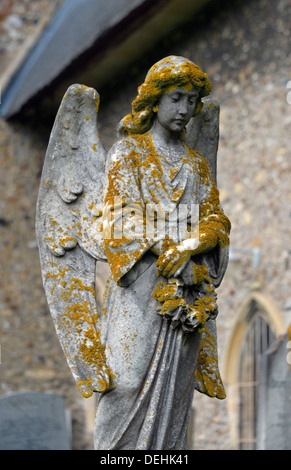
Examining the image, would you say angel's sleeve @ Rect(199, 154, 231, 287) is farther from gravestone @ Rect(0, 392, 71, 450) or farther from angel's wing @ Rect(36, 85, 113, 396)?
gravestone @ Rect(0, 392, 71, 450)

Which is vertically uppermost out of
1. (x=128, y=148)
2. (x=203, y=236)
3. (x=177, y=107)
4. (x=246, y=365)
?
(x=246, y=365)

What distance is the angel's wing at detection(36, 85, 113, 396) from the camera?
561cm

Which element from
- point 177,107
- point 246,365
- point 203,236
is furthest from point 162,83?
point 246,365

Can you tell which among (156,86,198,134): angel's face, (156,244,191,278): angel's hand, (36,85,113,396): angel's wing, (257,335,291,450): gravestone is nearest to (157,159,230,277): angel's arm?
(156,244,191,278): angel's hand

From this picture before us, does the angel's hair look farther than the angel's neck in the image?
No

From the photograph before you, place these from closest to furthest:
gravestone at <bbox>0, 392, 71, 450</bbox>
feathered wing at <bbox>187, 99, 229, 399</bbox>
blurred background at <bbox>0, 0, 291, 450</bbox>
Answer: feathered wing at <bbox>187, 99, 229, 399</bbox> → gravestone at <bbox>0, 392, 71, 450</bbox> → blurred background at <bbox>0, 0, 291, 450</bbox>

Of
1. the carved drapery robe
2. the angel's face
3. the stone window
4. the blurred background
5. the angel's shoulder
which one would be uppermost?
the blurred background

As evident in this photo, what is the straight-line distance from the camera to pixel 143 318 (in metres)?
5.35

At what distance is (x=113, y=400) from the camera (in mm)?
5367

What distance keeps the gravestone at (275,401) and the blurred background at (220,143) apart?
30 cm

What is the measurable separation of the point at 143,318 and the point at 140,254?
0.31 metres

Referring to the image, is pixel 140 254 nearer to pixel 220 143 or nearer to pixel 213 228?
pixel 213 228

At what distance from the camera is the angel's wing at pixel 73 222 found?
561 cm

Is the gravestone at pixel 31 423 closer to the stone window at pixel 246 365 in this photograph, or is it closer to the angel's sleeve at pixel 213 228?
the stone window at pixel 246 365
